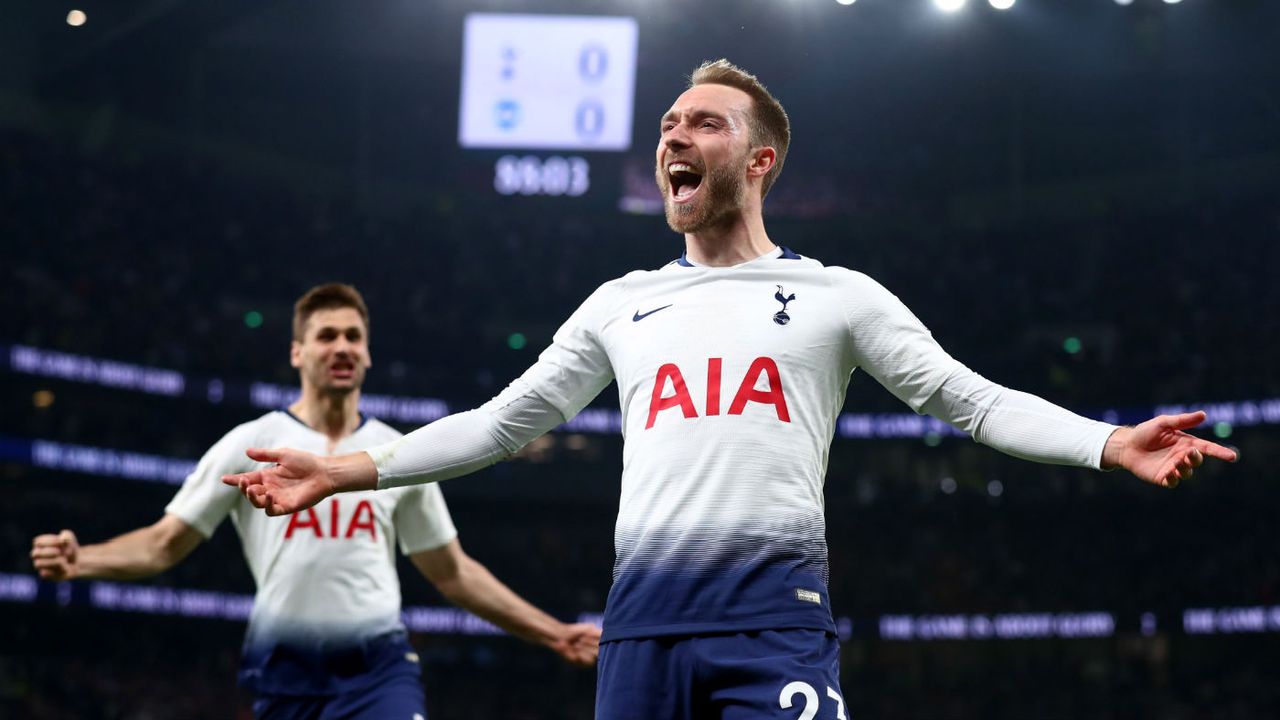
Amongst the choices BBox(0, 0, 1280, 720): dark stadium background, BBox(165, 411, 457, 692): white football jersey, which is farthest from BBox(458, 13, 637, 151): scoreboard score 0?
BBox(165, 411, 457, 692): white football jersey

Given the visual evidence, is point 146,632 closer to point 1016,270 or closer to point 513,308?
point 513,308

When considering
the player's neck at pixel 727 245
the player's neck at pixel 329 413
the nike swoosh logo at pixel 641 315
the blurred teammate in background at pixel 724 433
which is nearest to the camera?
the blurred teammate in background at pixel 724 433

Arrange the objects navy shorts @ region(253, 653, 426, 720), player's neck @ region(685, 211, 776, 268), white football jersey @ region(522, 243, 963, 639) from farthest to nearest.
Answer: navy shorts @ region(253, 653, 426, 720) → player's neck @ region(685, 211, 776, 268) → white football jersey @ region(522, 243, 963, 639)

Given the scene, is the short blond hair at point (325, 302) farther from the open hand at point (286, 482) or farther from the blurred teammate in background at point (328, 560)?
the open hand at point (286, 482)

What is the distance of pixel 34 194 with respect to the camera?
31000 millimetres

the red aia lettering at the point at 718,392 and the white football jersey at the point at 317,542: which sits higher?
the red aia lettering at the point at 718,392

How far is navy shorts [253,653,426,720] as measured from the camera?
19.2 feet

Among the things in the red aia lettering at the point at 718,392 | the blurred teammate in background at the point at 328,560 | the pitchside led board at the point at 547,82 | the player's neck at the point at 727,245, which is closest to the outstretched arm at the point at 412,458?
the red aia lettering at the point at 718,392

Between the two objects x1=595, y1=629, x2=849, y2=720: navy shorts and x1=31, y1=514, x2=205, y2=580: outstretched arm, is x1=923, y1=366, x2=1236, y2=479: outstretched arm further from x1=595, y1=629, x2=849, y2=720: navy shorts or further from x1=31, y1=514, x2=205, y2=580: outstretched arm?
x1=31, y1=514, x2=205, y2=580: outstretched arm

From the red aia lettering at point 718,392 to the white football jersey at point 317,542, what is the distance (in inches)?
101

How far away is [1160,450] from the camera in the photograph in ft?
11.2

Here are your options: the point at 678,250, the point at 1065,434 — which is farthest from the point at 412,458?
the point at 678,250

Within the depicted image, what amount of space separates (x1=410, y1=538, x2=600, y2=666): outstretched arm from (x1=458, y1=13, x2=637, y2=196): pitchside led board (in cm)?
2634

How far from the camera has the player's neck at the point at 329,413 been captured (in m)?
6.54
